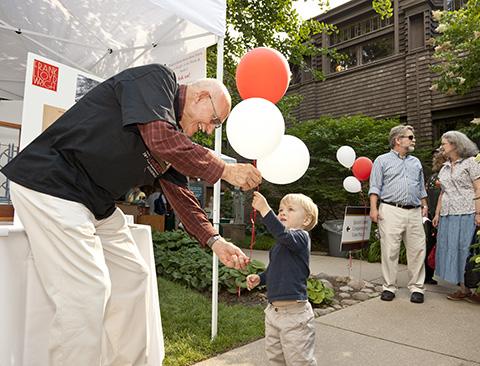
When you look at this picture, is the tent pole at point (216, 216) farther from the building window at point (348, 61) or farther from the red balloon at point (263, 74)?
the building window at point (348, 61)

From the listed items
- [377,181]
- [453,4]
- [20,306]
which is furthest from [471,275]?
[453,4]

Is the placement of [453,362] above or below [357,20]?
below

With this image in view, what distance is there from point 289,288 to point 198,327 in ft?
4.56

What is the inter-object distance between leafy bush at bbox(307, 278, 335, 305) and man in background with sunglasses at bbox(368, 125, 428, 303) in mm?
621

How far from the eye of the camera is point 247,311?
3629 millimetres

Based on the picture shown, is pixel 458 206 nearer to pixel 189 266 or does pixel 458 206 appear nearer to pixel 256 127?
pixel 256 127

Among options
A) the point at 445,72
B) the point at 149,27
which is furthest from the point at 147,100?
the point at 445,72

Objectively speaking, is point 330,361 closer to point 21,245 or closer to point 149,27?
point 21,245

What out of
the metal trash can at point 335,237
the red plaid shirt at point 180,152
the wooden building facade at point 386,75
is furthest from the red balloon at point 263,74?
the wooden building facade at point 386,75

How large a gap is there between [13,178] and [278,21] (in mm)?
8247

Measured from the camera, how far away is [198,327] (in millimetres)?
3195

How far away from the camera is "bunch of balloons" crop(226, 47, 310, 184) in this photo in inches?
87.2

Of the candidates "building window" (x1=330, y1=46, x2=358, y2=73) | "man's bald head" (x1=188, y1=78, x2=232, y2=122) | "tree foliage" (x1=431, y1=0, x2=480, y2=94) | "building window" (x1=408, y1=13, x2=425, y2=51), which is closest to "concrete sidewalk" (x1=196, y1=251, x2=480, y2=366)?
"man's bald head" (x1=188, y1=78, x2=232, y2=122)

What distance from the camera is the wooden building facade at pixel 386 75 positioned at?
9.22m
